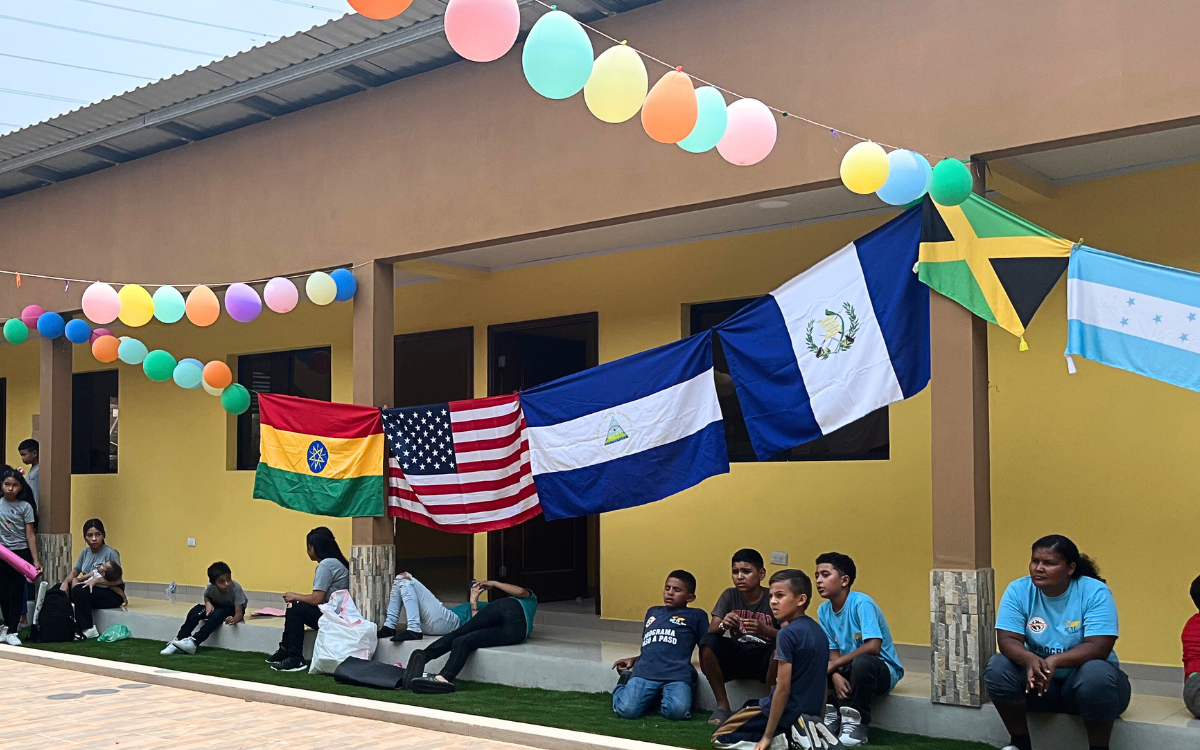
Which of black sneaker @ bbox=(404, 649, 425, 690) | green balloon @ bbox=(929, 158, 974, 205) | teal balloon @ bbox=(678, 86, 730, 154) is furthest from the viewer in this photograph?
black sneaker @ bbox=(404, 649, 425, 690)

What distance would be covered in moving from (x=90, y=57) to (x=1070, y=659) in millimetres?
8508

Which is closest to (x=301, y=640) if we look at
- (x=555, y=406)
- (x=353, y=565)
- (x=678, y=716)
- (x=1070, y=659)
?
(x=353, y=565)

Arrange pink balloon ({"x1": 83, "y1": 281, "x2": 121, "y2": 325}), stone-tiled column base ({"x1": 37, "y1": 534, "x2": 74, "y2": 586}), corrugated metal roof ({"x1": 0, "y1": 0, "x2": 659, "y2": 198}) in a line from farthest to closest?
stone-tiled column base ({"x1": 37, "y1": 534, "x2": 74, "y2": 586}) < pink balloon ({"x1": 83, "y1": 281, "x2": 121, "y2": 325}) < corrugated metal roof ({"x1": 0, "y1": 0, "x2": 659, "y2": 198})

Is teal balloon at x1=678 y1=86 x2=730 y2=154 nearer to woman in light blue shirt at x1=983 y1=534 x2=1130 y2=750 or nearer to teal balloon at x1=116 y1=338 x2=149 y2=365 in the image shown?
woman in light blue shirt at x1=983 y1=534 x2=1130 y2=750

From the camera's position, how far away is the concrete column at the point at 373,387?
8891mm

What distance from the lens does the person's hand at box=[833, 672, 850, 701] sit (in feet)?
20.6

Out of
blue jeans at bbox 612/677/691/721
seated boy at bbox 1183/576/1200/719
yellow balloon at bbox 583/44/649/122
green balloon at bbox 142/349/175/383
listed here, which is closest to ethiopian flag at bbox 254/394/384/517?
green balloon at bbox 142/349/175/383

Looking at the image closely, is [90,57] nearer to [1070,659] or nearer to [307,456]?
[307,456]

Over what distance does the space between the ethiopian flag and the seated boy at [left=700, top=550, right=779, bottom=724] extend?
3156 millimetres

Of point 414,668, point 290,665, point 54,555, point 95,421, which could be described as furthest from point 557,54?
point 95,421

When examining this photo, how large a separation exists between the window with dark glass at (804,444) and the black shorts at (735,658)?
1.42m

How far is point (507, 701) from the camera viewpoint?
750 cm

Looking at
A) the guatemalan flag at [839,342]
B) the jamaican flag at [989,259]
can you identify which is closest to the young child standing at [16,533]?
the guatemalan flag at [839,342]

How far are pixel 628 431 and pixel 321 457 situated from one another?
292cm
